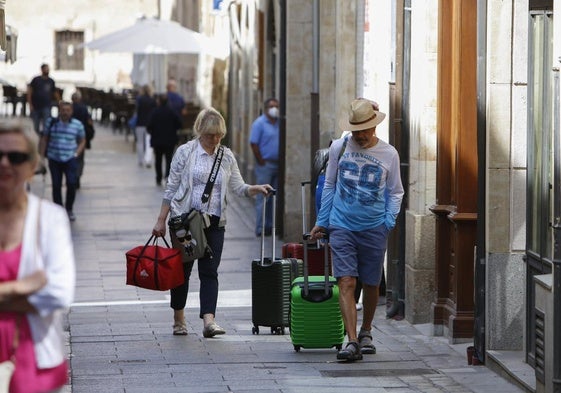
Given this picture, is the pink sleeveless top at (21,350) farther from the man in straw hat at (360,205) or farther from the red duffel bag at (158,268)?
the red duffel bag at (158,268)

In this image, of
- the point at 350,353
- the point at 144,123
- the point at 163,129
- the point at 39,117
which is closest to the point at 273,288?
the point at 350,353

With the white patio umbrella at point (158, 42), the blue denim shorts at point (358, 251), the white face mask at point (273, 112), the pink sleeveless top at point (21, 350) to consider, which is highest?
the white patio umbrella at point (158, 42)

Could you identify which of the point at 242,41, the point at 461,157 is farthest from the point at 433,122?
the point at 242,41

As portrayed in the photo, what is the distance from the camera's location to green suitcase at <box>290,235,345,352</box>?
11.0 meters

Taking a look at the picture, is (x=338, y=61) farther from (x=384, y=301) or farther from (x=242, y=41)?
(x=242, y=41)

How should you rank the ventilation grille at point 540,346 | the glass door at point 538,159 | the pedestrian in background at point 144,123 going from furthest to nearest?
the pedestrian in background at point 144,123 < the glass door at point 538,159 < the ventilation grille at point 540,346

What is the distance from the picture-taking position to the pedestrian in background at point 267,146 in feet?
68.6

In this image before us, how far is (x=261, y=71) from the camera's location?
26.0m

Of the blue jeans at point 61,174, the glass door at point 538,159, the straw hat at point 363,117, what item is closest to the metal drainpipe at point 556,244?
the glass door at point 538,159

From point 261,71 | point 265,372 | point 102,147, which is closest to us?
point 265,372

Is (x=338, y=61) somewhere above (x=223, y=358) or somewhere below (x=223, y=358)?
above

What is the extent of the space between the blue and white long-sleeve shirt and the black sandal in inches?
29.1

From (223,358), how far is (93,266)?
265 inches

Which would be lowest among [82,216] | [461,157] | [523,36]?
[82,216]
